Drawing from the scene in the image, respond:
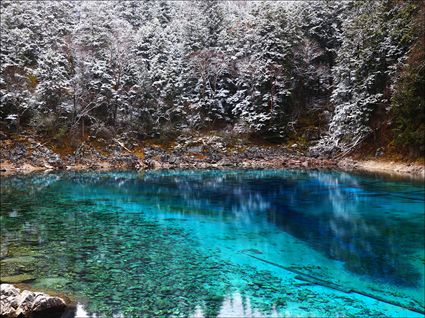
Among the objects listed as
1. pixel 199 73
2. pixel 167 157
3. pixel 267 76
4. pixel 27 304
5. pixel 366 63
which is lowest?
pixel 27 304

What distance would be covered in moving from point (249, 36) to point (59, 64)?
25099 millimetres

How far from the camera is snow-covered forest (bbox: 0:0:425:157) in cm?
4516

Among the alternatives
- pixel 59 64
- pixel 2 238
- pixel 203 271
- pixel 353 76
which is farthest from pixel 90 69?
pixel 203 271

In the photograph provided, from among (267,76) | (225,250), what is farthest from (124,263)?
(267,76)

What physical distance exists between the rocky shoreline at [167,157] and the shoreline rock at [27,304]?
3207 cm

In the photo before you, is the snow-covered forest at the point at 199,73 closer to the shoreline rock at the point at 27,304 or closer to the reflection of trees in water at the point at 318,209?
the reflection of trees in water at the point at 318,209

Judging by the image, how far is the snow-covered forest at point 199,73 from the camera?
45.2 meters

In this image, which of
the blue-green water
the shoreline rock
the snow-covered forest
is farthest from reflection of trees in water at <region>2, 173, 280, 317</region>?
the snow-covered forest

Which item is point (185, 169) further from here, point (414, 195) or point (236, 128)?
point (414, 195)

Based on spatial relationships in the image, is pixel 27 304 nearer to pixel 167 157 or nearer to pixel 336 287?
pixel 336 287

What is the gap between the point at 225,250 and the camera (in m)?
14.2

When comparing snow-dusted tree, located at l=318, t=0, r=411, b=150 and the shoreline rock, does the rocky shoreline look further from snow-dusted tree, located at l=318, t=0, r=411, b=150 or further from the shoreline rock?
the shoreline rock

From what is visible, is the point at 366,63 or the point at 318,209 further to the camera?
the point at 366,63

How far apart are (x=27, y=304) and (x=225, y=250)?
731cm
